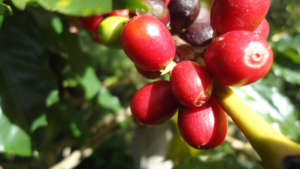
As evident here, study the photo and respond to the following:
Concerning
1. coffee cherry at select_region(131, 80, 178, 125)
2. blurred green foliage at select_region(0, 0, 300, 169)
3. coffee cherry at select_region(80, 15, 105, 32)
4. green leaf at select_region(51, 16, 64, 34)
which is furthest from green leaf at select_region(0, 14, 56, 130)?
coffee cherry at select_region(131, 80, 178, 125)

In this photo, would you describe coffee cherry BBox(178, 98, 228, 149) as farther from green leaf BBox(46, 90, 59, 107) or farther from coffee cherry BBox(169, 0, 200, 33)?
green leaf BBox(46, 90, 59, 107)

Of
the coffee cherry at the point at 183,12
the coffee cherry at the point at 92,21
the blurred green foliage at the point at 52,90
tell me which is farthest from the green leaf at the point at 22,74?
the coffee cherry at the point at 183,12

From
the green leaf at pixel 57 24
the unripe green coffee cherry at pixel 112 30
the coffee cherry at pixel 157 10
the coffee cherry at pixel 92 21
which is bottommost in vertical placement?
the green leaf at pixel 57 24

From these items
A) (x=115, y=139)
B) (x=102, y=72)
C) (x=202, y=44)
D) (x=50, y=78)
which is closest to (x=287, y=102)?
(x=202, y=44)

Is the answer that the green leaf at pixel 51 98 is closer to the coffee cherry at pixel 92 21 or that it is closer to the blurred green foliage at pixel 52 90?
the blurred green foliage at pixel 52 90

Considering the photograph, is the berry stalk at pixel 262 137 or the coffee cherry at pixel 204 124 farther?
the coffee cherry at pixel 204 124

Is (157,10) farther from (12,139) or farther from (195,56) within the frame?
(12,139)

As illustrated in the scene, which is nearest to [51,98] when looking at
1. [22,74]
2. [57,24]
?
[22,74]
